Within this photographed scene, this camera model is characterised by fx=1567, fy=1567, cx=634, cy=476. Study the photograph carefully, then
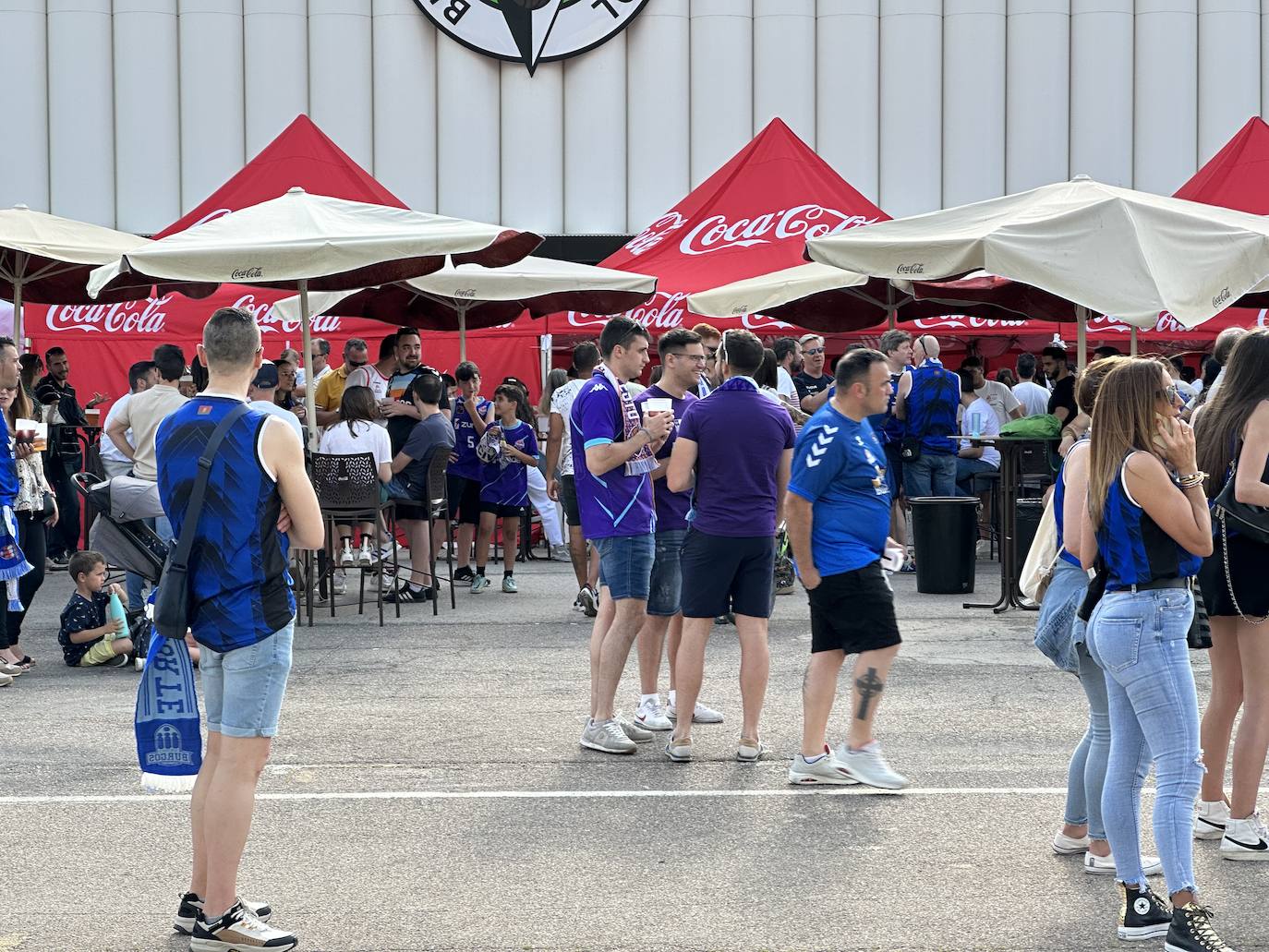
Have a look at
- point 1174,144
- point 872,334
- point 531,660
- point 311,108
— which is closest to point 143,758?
point 531,660

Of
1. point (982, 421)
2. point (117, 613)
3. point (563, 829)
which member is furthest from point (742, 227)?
point (563, 829)

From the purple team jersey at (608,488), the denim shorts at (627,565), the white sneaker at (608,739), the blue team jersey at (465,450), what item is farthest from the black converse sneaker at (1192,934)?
the blue team jersey at (465,450)

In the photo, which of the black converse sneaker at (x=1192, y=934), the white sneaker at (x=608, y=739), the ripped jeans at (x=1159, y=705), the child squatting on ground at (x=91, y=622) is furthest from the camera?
the child squatting on ground at (x=91, y=622)

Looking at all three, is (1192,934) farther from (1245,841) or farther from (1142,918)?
(1245,841)

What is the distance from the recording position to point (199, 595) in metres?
4.59

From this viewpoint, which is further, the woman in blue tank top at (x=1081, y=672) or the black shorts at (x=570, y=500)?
the black shorts at (x=570, y=500)

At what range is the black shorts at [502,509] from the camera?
12.9 metres

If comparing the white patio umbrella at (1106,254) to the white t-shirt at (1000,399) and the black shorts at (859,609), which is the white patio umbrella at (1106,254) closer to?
the black shorts at (859,609)

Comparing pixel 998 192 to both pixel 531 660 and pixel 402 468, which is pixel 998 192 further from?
pixel 531 660

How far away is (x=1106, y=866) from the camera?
527cm

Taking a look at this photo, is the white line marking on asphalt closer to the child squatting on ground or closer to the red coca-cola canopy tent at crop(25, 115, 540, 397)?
the child squatting on ground

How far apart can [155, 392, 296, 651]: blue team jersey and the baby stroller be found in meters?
5.09

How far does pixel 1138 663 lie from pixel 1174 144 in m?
22.2

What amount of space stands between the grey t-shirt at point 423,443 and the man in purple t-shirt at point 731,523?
4915 millimetres
